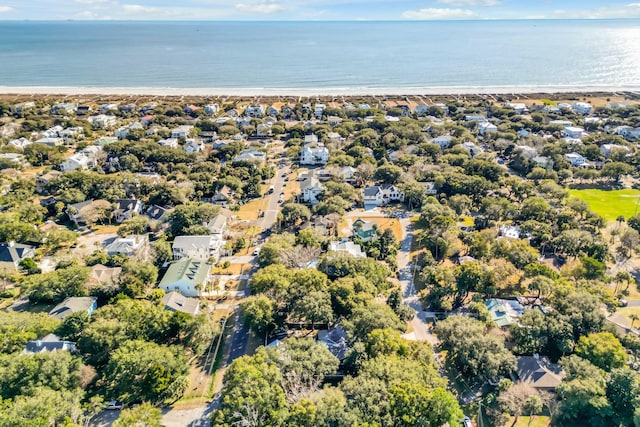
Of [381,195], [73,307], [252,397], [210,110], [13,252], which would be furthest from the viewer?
[210,110]

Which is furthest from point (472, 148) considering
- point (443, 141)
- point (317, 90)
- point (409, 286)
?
point (317, 90)

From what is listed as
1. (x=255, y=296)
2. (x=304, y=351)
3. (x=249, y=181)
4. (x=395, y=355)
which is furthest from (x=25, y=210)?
(x=395, y=355)

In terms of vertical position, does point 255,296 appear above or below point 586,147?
below

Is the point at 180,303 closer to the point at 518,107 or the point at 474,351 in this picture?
the point at 474,351

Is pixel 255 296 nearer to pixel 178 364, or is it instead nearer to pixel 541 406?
pixel 178 364

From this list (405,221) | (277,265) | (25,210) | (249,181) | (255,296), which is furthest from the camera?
(249,181)

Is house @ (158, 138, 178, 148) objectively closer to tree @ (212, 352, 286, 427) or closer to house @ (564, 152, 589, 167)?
tree @ (212, 352, 286, 427)
